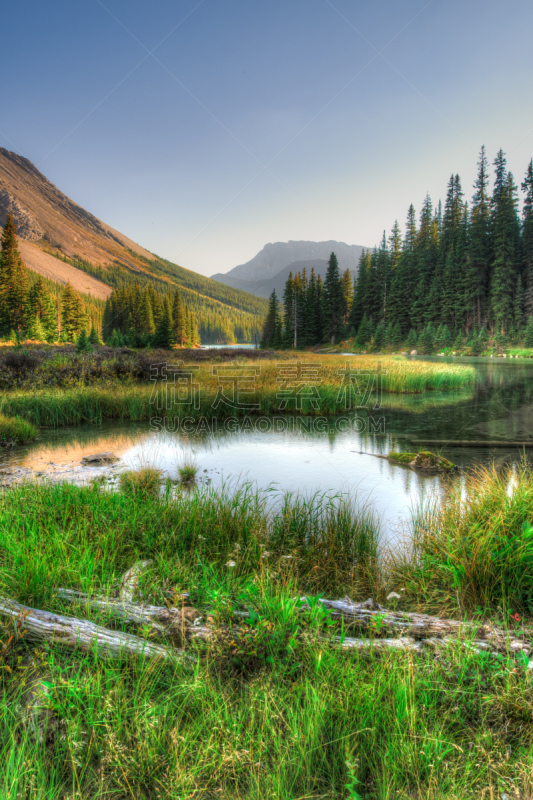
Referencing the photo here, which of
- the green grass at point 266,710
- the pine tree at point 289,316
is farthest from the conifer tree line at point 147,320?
the green grass at point 266,710

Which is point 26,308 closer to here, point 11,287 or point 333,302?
point 11,287

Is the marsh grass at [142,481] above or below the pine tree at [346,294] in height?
below

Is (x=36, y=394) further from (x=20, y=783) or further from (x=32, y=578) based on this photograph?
(x=20, y=783)

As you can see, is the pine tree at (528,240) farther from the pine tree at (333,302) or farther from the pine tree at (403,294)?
the pine tree at (333,302)

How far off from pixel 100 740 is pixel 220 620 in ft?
2.53

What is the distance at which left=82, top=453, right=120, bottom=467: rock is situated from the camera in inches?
299

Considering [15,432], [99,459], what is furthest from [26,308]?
[99,459]

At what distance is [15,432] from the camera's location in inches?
357

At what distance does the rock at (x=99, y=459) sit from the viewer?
7.60 m

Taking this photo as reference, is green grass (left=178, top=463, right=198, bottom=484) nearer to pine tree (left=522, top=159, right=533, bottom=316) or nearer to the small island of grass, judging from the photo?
the small island of grass

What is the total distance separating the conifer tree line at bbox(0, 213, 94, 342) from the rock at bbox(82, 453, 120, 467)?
31.9 m

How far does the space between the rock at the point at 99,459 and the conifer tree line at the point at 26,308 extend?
31.9 meters

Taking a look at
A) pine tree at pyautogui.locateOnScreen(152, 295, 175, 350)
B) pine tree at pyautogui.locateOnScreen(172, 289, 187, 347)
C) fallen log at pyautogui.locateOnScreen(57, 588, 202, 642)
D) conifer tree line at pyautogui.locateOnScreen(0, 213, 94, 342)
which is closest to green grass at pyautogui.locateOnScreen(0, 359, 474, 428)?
fallen log at pyautogui.locateOnScreen(57, 588, 202, 642)

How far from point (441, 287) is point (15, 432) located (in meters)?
56.6
